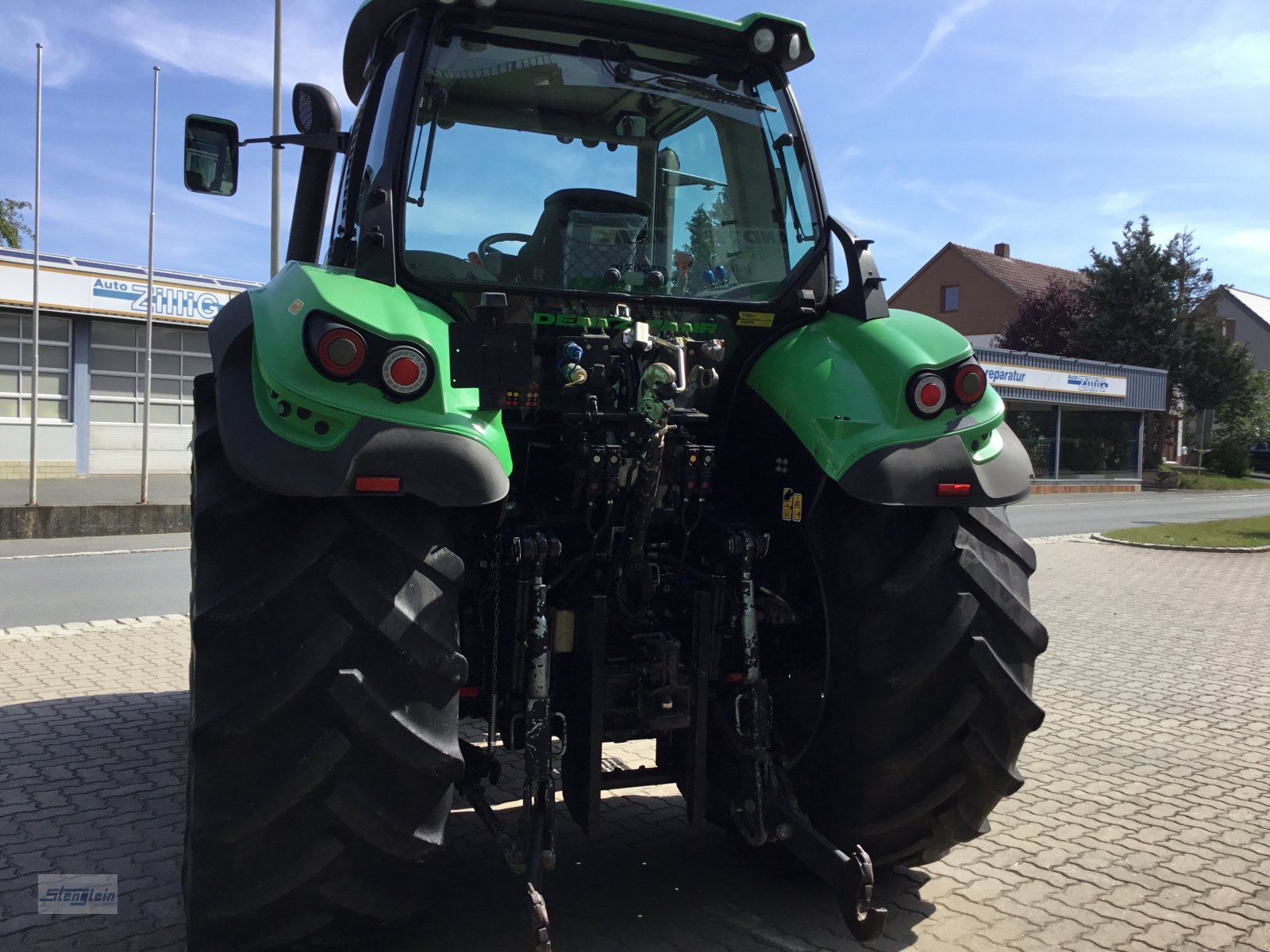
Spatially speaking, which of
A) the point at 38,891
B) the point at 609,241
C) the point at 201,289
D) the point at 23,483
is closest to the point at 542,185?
the point at 609,241

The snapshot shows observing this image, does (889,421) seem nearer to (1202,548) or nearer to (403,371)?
(403,371)

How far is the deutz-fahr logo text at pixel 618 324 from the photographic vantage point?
3.23 m

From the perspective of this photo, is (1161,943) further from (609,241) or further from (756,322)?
(609,241)

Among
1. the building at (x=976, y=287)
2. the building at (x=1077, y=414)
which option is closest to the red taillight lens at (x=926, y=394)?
the building at (x=1077, y=414)

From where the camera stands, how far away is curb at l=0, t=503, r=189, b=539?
14594mm

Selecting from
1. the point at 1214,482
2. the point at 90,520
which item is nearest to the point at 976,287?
the point at 1214,482

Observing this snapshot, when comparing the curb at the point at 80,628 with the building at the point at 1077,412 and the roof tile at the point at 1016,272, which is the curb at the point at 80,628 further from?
the roof tile at the point at 1016,272

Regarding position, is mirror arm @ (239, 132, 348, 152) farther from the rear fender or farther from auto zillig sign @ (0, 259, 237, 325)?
auto zillig sign @ (0, 259, 237, 325)

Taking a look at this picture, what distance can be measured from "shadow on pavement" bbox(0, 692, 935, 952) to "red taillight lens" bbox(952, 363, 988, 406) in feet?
5.41

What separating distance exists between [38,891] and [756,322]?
9.64ft

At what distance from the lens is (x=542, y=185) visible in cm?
350

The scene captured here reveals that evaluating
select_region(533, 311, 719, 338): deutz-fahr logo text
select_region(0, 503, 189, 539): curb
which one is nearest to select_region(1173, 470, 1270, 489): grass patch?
select_region(0, 503, 189, 539): curb

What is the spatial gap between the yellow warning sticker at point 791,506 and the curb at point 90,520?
1411cm

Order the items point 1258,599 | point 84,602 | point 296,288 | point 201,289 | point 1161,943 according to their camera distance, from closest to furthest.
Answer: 1. point 296,288
2. point 1161,943
3. point 84,602
4. point 1258,599
5. point 201,289
